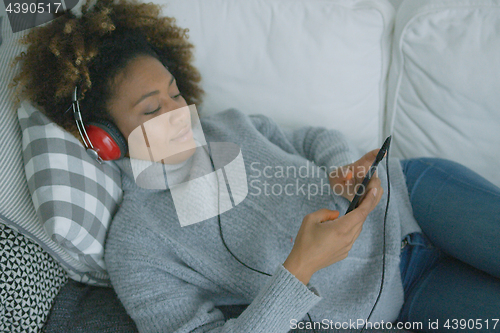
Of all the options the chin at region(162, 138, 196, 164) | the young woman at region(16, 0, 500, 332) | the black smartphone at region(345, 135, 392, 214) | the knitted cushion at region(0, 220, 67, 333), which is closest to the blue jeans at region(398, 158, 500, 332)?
the young woman at region(16, 0, 500, 332)

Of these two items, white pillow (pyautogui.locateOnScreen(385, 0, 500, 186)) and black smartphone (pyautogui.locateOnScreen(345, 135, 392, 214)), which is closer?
black smartphone (pyautogui.locateOnScreen(345, 135, 392, 214))

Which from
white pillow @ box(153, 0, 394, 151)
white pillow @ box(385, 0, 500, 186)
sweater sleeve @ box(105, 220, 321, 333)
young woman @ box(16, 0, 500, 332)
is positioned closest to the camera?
sweater sleeve @ box(105, 220, 321, 333)

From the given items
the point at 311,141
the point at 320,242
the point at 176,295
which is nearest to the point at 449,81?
the point at 311,141

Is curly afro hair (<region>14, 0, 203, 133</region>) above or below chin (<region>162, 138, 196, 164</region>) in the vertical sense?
above

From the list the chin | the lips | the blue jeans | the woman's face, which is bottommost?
the blue jeans

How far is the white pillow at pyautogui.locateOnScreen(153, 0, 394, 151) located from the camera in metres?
1.12

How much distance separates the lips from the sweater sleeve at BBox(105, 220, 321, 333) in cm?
25

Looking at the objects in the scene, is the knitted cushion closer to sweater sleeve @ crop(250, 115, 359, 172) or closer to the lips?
the lips

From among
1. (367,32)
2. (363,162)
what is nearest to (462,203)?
(363,162)

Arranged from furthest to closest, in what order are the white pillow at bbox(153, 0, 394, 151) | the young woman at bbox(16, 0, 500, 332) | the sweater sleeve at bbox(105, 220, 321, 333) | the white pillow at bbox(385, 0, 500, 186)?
the white pillow at bbox(153, 0, 394, 151)
the white pillow at bbox(385, 0, 500, 186)
the young woman at bbox(16, 0, 500, 332)
the sweater sleeve at bbox(105, 220, 321, 333)

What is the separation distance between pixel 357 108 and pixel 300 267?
2.26 feet

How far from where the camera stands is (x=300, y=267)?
0.73 metres

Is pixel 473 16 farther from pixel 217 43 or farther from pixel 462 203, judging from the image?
pixel 217 43

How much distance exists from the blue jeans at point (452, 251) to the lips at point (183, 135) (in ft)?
2.15
